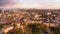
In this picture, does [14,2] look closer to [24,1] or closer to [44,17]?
[24,1]

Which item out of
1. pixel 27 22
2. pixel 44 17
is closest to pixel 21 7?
pixel 27 22

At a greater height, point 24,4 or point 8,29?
point 24,4

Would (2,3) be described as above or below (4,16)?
above

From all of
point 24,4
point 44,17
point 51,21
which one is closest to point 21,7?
point 24,4

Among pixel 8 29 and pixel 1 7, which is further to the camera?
pixel 1 7

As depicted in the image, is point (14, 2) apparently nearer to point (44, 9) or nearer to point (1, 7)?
point (1, 7)

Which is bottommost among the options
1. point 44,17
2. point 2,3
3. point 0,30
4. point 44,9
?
point 0,30

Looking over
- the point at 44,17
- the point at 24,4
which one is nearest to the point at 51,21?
the point at 44,17

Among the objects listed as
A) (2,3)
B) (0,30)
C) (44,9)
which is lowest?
(0,30)

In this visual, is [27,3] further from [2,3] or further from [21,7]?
[2,3]
